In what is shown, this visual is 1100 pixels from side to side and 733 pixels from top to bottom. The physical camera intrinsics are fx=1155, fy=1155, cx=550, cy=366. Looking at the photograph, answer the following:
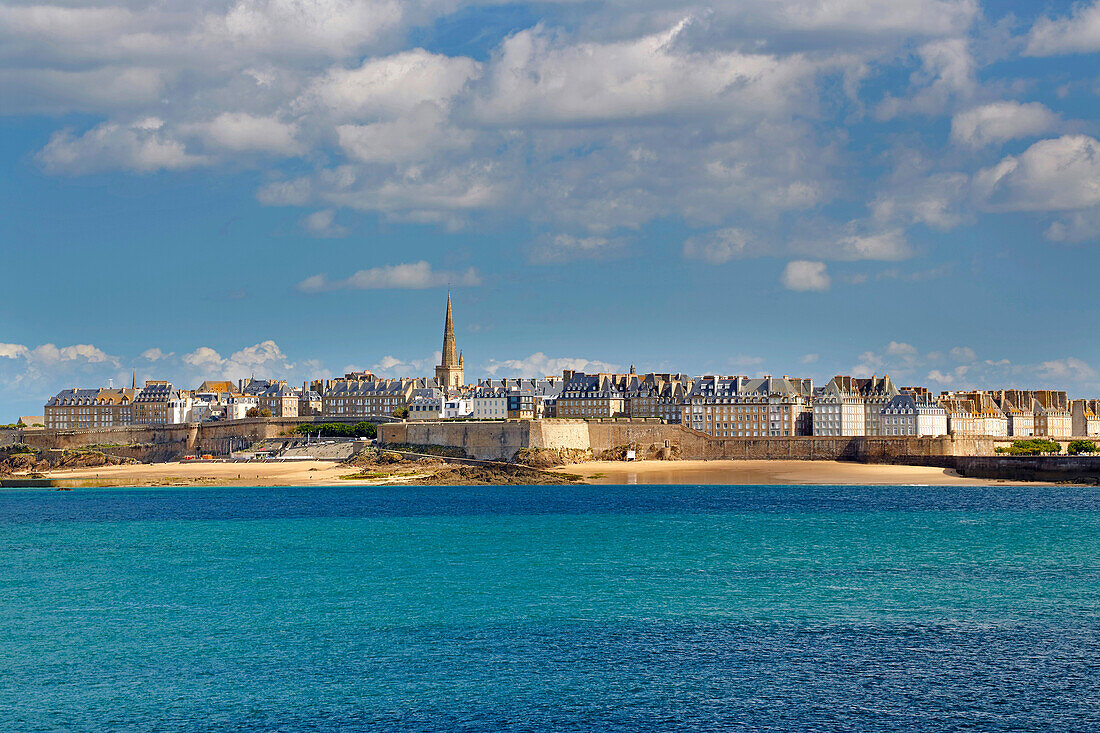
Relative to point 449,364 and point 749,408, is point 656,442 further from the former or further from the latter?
point 449,364

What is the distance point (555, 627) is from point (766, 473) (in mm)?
56253

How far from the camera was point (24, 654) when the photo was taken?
23125mm

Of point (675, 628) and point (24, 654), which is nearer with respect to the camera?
Result: point (24, 654)

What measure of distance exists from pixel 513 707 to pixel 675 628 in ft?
22.5

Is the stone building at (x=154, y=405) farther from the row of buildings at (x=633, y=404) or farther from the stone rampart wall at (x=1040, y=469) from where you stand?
the stone rampart wall at (x=1040, y=469)

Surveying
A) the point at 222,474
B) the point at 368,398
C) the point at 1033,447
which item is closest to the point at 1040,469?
the point at 1033,447

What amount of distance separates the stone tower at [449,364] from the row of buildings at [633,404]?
0.17 meters

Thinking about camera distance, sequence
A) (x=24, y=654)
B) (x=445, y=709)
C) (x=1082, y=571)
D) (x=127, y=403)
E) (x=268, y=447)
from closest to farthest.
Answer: (x=445, y=709), (x=24, y=654), (x=1082, y=571), (x=268, y=447), (x=127, y=403)

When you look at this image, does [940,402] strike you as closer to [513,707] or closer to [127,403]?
[127,403]

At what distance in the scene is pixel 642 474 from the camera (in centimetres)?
8112

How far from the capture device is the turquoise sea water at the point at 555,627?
18953 millimetres

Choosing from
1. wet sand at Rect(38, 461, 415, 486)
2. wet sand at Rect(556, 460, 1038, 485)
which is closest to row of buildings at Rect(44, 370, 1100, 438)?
wet sand at Rect(556, 460, 1038, 485)

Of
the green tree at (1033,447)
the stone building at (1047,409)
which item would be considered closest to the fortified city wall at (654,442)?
the green tree at (1033,447)

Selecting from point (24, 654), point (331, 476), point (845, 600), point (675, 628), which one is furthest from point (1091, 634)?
point (331, 476)
